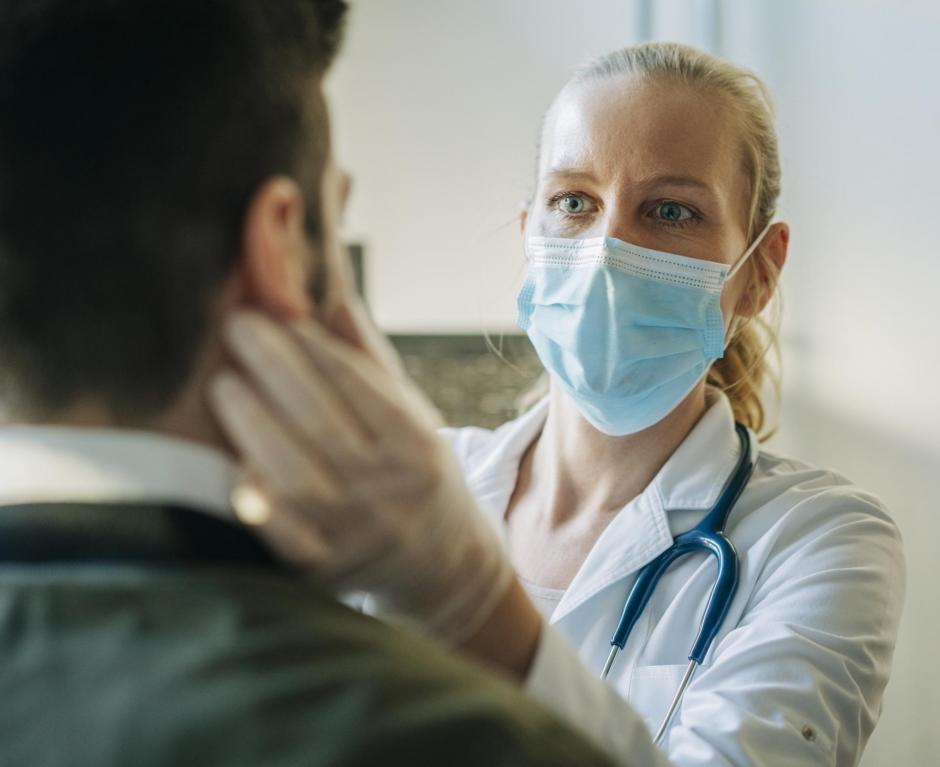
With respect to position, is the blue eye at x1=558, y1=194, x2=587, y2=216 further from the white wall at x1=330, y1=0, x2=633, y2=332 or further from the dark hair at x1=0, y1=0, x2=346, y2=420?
the white wall at x1=330, y1=0, x2=633, y2=332

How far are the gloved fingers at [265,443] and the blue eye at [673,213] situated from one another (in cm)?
96

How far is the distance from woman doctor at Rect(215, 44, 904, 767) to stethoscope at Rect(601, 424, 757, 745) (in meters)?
0.01

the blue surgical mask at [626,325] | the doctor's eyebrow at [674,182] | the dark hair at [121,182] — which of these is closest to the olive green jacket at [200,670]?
the dark hair at [121,182]

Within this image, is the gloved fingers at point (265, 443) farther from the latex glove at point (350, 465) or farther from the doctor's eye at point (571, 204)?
the doctor's eye at point (571, 204)

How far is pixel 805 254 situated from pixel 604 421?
123 centimetres

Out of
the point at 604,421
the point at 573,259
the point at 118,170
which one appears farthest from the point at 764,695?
the point at 118,170

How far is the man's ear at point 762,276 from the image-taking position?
164 cm

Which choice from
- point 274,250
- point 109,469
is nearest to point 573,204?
point 274,250

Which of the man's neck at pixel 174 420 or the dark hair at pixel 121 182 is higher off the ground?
the dark hair at pixel 121 182

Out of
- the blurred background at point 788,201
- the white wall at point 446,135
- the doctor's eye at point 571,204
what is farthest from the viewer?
the white wall at point 446,135

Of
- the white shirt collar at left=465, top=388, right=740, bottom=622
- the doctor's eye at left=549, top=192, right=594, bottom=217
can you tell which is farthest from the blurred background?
the white shirt collar at left=465, top=388, right=740, bottom=622

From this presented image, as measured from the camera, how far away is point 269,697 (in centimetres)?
59

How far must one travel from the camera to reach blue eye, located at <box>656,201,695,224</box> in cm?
154

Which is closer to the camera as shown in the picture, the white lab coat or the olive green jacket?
the olive green jacket
